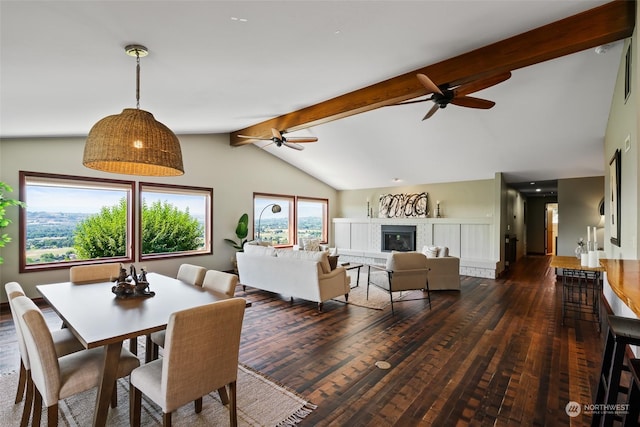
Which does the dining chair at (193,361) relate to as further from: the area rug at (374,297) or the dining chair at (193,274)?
the area rug at (374,297)

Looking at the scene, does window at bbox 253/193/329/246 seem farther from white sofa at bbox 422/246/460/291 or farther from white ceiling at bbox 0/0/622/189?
white sofa at bbox 422/246/460/291

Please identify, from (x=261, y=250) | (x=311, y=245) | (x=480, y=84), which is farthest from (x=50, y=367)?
(x=311, y=245)

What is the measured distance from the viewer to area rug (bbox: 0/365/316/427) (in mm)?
2074

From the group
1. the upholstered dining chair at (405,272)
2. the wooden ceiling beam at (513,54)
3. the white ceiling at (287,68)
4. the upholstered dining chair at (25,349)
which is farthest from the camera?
the upholstered dining chair at (405,272)

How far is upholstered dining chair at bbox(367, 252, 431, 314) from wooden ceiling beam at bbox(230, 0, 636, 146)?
7.52ft

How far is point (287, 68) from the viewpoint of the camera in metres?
3.43

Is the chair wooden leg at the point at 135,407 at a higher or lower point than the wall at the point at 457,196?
lower

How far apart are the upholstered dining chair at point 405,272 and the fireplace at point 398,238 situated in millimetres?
3966

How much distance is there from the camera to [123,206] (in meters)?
5.71

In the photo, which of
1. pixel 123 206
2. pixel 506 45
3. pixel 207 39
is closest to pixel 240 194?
pixel 123 206

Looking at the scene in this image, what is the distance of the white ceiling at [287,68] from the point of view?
2.19 meters

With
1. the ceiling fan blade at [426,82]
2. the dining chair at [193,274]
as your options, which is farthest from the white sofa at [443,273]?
the dining chair at [193,274]

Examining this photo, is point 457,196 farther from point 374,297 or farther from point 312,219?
point 374,297

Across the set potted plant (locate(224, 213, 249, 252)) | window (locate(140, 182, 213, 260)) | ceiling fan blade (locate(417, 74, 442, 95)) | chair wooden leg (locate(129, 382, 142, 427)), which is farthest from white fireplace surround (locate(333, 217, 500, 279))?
chair wooden leg (locate(129, 382, 142, 427))
